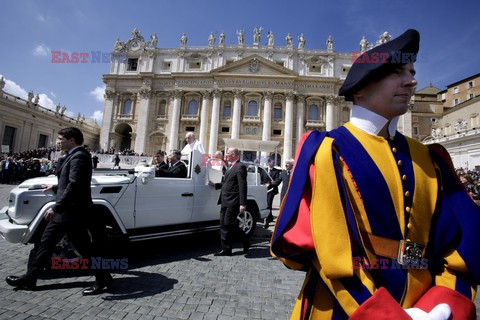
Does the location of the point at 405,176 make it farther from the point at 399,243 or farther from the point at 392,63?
the point at 392,63

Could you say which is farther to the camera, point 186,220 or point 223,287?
point 186,220

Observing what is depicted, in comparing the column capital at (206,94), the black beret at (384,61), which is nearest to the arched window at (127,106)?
the column capital at (206,94)

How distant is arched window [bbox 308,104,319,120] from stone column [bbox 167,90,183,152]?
816 inches

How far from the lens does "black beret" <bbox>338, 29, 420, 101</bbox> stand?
1.19m

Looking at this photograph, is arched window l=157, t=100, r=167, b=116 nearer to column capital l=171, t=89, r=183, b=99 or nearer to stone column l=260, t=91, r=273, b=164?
column capital l=171, t=89, r=183, b=99

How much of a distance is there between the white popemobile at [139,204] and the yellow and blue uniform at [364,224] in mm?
3436

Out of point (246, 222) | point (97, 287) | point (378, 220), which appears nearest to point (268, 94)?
point (246, 222)

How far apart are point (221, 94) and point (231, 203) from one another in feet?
112

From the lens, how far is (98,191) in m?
3.88

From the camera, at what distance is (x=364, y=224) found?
1.07 m

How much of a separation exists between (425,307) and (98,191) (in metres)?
4.26

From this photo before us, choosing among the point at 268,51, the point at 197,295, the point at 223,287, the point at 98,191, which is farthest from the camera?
the point at 268,51

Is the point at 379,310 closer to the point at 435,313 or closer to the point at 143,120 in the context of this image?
the point at 435,313

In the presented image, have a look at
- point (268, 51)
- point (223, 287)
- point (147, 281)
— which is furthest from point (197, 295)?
point (268, 51)
